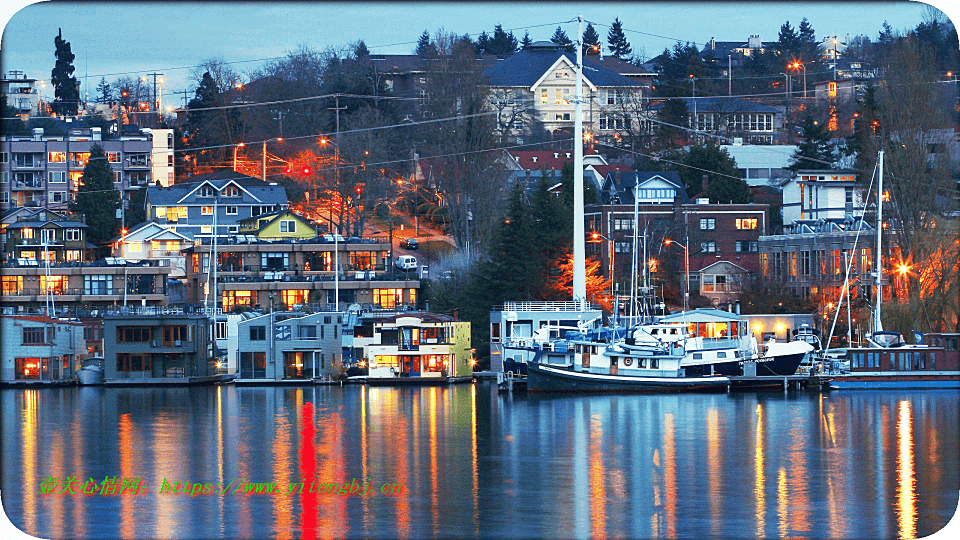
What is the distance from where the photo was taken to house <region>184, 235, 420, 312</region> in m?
65.4

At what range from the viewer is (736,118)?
9375 cm

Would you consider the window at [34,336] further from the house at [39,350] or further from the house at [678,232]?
the house at [678,232]

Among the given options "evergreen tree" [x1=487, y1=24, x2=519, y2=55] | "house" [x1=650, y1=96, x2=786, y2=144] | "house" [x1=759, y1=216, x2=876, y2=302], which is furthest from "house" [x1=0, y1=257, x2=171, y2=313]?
"evergreen tree" [x1=487, y1=24, x2=519, y2=55]

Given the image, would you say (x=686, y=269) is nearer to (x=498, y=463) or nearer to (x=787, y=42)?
(x=498, y=463)


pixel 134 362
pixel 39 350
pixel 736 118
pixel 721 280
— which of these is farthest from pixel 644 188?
pixel 39 350

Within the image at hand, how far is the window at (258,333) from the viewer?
2184 inches

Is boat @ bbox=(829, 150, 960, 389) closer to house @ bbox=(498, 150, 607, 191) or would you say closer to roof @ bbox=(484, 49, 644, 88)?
house @ bbox=(498, 150, 607, 191)

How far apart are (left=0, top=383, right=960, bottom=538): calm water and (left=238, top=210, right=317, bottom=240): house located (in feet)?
71.6

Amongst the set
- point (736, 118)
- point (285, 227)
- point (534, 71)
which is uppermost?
point (534, 71)

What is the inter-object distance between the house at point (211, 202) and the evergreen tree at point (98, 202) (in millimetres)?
2191

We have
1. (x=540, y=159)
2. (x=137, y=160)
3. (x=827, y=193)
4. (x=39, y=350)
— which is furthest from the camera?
(x=137, y=160)

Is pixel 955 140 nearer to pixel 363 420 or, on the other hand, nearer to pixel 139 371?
pixel 363 420

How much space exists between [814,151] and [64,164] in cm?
4737

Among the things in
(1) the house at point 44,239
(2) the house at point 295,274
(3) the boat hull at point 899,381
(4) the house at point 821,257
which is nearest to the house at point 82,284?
(2) the house at point 295,274
